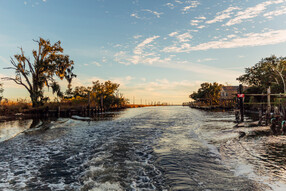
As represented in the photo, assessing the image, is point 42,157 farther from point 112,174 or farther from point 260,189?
point 260,189

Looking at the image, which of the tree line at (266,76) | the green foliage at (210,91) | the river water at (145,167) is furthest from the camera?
the green foliage at (210,91)

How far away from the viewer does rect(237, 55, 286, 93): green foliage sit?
111 ft

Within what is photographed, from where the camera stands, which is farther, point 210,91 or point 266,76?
point 210,91

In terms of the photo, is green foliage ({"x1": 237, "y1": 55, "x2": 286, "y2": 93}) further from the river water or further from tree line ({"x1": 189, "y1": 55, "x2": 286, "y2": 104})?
the river water

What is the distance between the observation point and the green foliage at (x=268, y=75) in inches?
1332

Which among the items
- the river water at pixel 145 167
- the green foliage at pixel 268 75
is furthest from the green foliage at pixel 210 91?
the river water at pixel 145 167

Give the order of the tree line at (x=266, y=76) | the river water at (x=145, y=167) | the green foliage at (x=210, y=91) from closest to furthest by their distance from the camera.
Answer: the river water at (x=145, y=167), the tree line at (x=266, y=76), the green foliage at (x=210, y=91)

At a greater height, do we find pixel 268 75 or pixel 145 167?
pixel 268 75

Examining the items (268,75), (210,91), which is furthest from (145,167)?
(210,91)

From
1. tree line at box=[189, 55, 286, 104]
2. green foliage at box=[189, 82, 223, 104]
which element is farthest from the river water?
green foliage at box=[189, 82, 223, 104]

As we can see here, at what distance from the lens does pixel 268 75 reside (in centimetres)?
3731

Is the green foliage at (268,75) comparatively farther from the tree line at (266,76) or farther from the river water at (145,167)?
the river water at (145,167)

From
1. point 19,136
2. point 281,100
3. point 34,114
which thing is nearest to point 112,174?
point 19,136

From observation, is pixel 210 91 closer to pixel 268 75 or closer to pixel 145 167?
pixel 268 75
